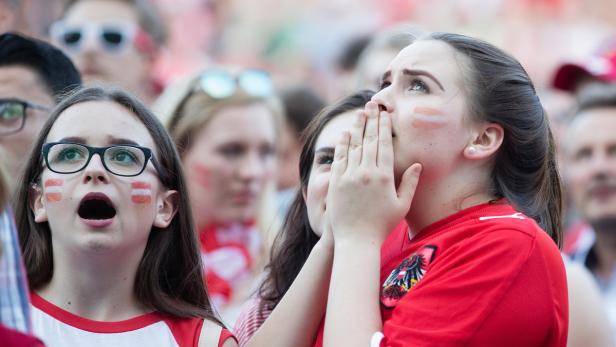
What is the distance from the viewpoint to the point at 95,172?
2906 millimetres

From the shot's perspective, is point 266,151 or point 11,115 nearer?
point 11,115

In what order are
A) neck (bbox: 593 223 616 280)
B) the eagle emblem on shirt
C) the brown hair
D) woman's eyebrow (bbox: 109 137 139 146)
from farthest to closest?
neck (bbox: 593 223 616 280) < woman's eyebrow (bbox: 109 137 139 146) < the eagle emblem on shirt < the brown hair

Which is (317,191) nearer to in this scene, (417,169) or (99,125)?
(417,169)

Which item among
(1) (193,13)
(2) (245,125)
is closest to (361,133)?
(2) (245,125)

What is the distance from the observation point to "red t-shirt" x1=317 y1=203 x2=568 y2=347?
2.63 m

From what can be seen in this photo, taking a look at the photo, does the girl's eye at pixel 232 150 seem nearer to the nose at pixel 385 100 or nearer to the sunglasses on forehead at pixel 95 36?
the sunglasses on forehead at pixel 95 36

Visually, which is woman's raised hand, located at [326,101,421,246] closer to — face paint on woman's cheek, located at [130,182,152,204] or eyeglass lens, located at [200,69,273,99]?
face paint on woman's cheek, located at [130,182,152,204]

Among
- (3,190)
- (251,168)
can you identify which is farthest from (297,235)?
(251,168)

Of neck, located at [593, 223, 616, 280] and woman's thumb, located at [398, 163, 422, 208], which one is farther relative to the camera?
neck, located at [593, 223, 616, 280]

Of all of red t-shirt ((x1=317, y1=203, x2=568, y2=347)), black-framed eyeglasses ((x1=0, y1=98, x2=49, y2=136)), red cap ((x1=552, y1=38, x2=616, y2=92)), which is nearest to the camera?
red t-shirt ((x1=317, y1=203, x2=568, y2=347))

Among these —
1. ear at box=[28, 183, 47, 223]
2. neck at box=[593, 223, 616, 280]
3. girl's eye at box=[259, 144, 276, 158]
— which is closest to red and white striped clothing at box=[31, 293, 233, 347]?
ear at box=[28, 183, 47, 223]

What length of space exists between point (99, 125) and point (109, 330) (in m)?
0.57

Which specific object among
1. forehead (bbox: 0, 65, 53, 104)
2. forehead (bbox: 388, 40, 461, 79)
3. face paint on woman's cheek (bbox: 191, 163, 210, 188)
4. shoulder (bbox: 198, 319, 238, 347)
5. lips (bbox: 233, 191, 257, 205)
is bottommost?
lips (bbox: 233, 191, 257, 205)

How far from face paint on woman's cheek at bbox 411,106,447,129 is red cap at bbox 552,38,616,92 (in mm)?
3319
